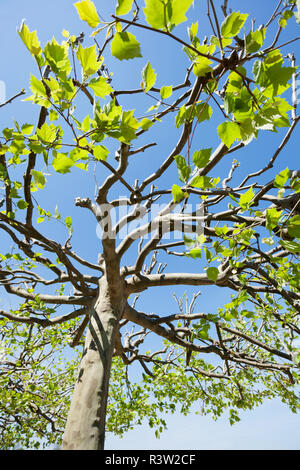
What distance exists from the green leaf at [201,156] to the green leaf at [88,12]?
1.99 feet

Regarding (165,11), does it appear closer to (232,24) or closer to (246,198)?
(232,24)

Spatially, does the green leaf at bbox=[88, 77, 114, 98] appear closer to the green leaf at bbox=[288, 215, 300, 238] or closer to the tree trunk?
the green leaf at bbox=[288, 215, 300, 238]

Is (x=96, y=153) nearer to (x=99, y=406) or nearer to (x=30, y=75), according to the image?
(x=30, y=75)

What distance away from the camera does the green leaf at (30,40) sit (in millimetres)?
1002

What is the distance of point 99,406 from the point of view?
2328 mm

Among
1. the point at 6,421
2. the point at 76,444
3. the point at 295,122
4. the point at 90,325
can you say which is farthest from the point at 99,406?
the point at 6,421

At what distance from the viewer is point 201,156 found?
1153 mm

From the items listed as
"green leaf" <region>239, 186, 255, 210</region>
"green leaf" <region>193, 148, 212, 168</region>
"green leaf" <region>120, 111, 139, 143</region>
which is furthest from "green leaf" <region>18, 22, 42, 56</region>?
"green leaf" <region>239, 186, 255, 210</region>

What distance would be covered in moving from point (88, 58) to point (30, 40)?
237 mm

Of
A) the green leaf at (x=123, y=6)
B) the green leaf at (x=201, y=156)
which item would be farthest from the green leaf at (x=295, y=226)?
the green leaf at (x=123, y=6)

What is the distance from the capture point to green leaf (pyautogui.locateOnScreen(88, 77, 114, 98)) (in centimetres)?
110

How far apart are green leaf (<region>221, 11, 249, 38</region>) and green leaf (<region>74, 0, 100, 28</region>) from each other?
0.44 m

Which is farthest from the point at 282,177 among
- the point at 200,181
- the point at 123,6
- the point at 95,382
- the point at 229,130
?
the point at 95,382
